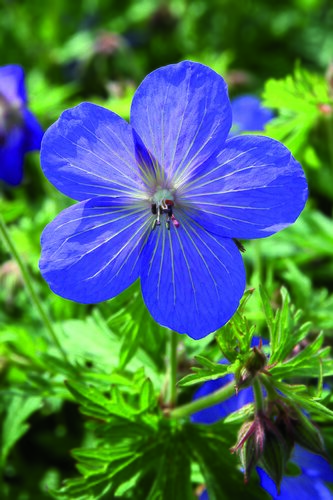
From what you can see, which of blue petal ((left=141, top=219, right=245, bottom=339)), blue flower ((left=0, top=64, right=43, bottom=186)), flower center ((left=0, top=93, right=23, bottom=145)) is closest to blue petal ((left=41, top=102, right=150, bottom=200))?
blue petal ((left=141, top=219, right=245, bottom=339))

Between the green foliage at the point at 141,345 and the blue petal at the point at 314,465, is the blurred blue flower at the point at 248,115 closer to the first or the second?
the green foliage at the point at 141,345

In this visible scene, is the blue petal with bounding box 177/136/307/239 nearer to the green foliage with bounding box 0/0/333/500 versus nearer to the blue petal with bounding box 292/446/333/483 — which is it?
the green foliage with bounding box 0/0/333/500

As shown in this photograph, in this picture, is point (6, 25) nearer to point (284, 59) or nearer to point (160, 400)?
point (284, 59)

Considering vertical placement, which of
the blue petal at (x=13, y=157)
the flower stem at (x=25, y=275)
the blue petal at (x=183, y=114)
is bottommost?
the blue petal at (x=183, y=114)

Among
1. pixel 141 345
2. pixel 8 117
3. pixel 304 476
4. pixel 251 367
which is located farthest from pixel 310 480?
pixel 8 117

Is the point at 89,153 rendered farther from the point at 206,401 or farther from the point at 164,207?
the point at 206,401

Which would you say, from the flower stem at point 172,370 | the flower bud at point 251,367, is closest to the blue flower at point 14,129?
the flower stem at point 172,370
